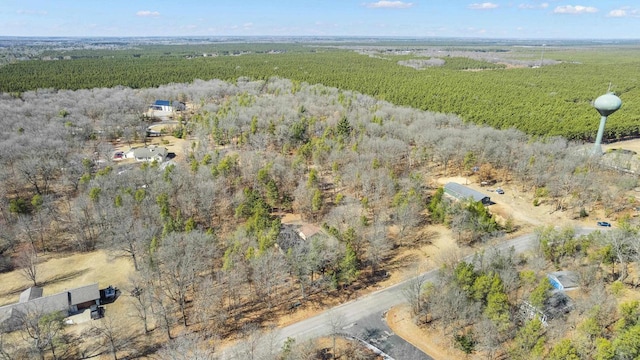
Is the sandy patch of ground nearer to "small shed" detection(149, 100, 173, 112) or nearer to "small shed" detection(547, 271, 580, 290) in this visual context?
"small shed" detection(547, 271, 580, 290)

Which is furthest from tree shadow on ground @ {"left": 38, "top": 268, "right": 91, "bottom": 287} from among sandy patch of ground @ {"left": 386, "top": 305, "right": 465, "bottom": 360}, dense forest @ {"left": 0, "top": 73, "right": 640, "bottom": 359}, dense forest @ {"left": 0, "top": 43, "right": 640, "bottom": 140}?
dense forest @ {"left": 0, "top": 43, "right": 640, "bottom": 140}

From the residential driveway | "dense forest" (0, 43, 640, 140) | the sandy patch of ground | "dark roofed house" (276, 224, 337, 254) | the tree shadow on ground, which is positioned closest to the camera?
the residential driveway

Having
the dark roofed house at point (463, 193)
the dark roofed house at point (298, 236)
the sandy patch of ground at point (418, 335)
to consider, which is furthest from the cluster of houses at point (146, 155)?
the sandy patch of ground at point (418, 335)

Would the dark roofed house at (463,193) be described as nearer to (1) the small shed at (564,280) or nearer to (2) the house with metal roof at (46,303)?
(1) the small shed at (564,280)

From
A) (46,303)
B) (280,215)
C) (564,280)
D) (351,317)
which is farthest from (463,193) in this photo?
(46,303)

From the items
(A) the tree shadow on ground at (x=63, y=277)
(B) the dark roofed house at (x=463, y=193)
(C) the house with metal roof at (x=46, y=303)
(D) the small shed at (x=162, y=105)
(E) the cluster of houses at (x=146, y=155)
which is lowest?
(A) the tree shadow on ground at (x=63, y=277)

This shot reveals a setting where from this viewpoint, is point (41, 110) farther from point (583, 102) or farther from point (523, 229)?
point (583, 102)

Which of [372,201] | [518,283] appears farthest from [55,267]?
[518,283]
